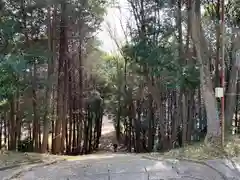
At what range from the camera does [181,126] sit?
7195 mm

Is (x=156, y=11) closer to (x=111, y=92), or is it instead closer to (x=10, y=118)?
(x=111, y=92)

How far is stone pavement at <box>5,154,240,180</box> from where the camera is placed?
→ 3990mm

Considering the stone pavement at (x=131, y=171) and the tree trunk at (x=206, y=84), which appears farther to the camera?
the tree trunk at (x=206, y=84)

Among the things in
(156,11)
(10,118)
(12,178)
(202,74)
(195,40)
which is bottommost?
(12,178)

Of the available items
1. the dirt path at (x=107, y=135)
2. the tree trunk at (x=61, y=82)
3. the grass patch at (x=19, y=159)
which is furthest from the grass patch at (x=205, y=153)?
the dirt path at (x=107, y=135)

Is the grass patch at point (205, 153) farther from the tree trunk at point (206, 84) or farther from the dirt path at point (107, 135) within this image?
the dirt path at point (107, 135)

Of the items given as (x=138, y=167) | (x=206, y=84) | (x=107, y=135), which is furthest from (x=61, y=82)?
(x=107, y=135)

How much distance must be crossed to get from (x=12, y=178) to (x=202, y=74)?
3.50 metres

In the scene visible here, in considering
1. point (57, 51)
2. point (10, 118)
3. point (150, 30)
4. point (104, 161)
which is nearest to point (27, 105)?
point (10, 118)

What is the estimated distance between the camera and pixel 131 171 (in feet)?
13.8

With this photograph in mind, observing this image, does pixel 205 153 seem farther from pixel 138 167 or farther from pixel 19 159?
pixel 19 159

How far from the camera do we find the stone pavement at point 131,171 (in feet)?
13.1

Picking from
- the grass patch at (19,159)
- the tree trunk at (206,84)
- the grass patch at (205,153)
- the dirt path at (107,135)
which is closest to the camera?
the grass patch at (19,159)

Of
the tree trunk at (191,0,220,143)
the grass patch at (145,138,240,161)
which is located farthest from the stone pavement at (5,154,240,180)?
the tree trunk at (191,0,220,143)
